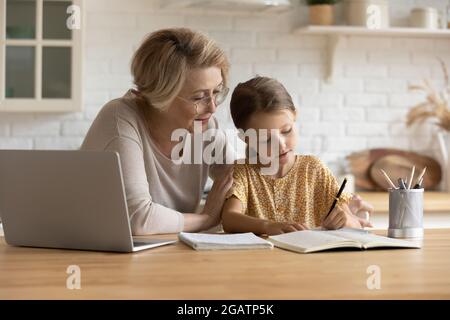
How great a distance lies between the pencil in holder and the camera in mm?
2061

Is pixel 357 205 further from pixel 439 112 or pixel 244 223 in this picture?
pixel 439 112

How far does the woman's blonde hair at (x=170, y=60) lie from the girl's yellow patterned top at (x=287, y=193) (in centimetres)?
33

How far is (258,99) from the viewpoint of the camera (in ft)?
7.91

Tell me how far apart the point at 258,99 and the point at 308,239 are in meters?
0.64

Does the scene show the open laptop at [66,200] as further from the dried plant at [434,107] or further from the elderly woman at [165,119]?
the dried plant at [434,107]

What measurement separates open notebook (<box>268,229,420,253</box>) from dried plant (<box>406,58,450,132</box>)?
2.59 m

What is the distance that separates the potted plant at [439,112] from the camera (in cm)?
443

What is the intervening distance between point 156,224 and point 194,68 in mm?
519

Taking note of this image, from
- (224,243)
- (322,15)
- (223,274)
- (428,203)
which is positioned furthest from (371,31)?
(223,274)

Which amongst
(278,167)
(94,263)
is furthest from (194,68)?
(94,263)

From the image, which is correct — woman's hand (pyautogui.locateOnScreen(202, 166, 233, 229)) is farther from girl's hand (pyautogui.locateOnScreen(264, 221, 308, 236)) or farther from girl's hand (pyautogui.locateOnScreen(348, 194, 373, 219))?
girl's hand (pyautogui.locateOnScreen(348, 194, 373, 219))

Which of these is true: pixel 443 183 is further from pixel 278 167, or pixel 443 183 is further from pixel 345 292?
pixel 345 292

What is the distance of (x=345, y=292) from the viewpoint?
51.4 inches

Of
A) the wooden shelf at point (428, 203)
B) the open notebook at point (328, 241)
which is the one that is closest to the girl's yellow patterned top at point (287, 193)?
the open notebook at point (328, 241)
